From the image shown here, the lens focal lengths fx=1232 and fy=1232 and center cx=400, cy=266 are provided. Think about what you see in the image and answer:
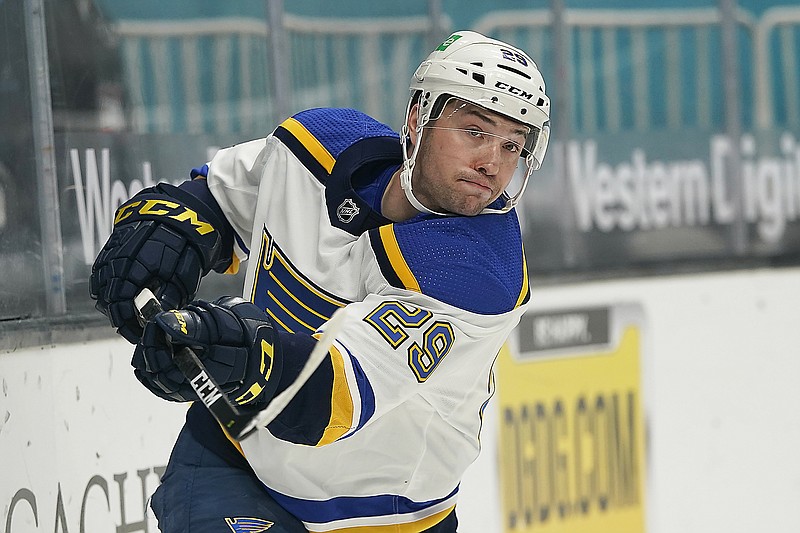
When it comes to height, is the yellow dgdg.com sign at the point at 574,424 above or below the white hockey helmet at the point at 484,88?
below

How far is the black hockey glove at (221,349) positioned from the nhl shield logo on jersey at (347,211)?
1.33ft

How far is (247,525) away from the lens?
183 cm

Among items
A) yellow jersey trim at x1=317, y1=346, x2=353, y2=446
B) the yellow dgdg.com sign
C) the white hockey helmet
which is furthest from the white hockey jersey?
the yellow dgdg.com sign

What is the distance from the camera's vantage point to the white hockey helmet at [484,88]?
171 cm

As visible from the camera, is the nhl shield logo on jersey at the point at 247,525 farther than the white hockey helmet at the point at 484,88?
Yes

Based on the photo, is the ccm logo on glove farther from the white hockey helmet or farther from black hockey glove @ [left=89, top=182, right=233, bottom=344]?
the white hockey helmet

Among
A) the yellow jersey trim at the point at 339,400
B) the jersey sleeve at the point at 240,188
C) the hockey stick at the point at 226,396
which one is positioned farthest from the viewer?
the jersey sleeve at the point at 240,188

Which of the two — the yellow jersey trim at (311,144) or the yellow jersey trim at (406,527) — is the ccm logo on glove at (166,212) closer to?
the yellow jersey trim at (311,144)

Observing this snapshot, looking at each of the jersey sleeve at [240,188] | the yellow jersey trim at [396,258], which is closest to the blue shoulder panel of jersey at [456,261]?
the yellow jersey trim at [396,258]

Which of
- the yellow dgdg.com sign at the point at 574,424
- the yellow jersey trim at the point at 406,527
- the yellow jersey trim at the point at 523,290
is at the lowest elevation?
the yellow dgdg.com sign at the point at 574,424

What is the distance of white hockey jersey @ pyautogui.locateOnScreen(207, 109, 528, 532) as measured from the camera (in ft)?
4.95

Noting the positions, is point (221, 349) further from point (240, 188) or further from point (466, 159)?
point (240, 188)

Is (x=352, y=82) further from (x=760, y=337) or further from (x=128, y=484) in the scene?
(x=760, y=337)

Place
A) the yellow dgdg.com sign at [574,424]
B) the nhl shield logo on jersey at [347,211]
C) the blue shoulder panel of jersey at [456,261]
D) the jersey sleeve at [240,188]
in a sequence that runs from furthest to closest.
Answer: the yellow dgdg.com sign at [574,424] → the jersey sleeve at [240,188] → the nhl shield logo on jersey at [347,211] → the blue shoulder panel of jersey at [456,261]
